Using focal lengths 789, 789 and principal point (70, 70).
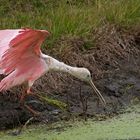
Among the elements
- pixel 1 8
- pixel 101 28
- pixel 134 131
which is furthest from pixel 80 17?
pixel 134 131

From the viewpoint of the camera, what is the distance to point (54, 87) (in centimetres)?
878

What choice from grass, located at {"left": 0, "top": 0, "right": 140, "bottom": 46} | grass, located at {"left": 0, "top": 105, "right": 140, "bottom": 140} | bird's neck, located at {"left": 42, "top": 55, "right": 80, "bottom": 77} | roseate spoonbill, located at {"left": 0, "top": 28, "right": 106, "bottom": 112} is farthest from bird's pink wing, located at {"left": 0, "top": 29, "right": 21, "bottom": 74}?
grass, located at {"left": 0, "top": 0, "right": 140, "bottom": 46}

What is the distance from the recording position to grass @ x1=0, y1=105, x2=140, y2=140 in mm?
7449

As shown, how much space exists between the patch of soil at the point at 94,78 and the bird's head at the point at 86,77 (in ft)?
0.43

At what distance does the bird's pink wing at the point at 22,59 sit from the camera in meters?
7.45

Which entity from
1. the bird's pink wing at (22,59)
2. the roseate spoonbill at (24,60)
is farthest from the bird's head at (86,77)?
the bird's pink wing at (22,59)

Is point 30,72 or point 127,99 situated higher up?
point 30,72

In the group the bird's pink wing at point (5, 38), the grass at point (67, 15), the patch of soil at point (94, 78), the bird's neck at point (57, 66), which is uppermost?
the bird's pink wing at point (5, 38)

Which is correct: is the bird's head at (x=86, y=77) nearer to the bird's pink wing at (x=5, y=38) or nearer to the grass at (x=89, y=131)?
the grass at (x=89, y=131)

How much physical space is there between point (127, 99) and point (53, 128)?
1437 millimetres

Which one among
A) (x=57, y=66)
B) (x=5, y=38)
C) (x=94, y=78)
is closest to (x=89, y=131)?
(x=57, y=66)

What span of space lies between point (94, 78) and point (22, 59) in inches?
61.8

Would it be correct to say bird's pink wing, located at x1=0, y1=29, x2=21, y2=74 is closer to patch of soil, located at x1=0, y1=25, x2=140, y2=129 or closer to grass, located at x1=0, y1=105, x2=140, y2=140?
grass, located at x1=0, y1=105, x2=140, y2=140

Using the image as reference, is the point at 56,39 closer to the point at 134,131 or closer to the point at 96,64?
the point at 96,64
